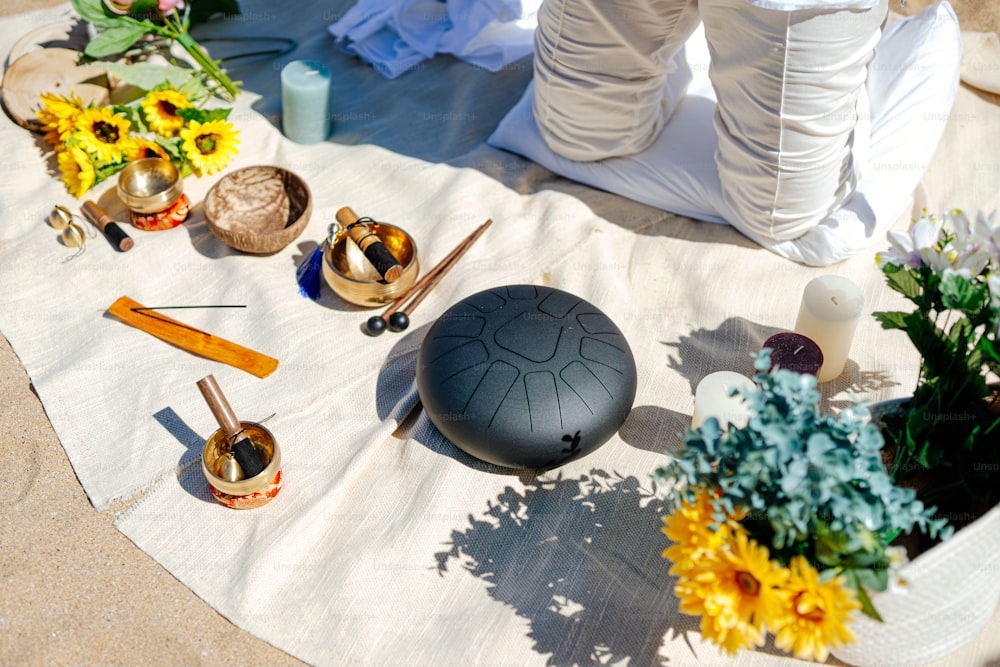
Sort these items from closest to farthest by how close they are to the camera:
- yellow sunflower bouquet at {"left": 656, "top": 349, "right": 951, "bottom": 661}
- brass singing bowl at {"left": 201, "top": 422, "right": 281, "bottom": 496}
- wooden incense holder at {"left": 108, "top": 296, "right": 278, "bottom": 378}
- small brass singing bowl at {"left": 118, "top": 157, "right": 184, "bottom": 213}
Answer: yellow sunflower bouquet at {"left": 656, "top": 349, "right": 951, "bottom": 661} < brass singing bowl at {"left": 201, "top": 422, "right": 281, "bottom": 496} < wooden incense holder at {"left": 108, "top": 296, "right": 278, "bottom": 378} < small brass singing bowl at {"left": 118, "top": 157, "right": 184, "bottom": 213}

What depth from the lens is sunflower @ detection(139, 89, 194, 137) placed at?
1.59m

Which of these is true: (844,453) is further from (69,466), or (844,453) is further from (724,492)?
(69,466)

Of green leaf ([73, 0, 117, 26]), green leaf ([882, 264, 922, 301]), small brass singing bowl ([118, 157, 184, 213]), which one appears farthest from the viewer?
green leaf ([73, 0, 117, 26])

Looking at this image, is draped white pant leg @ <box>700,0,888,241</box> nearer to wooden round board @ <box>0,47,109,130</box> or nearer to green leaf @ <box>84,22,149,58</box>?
green leaf @ <box>84,22,149,58</box>

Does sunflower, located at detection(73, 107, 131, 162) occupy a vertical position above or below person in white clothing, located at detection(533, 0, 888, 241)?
below

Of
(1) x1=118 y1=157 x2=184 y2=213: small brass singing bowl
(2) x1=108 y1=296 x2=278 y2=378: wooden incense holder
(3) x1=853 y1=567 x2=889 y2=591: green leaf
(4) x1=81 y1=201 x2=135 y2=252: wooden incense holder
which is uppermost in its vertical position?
(3) x1=853 y1=567 x2=889 y2=591: green leaf

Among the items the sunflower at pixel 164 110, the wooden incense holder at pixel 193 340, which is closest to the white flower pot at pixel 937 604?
the wooden incense holder at pixel 193 340

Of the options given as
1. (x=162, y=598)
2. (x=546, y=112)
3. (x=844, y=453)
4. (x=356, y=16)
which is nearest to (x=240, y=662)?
(x=162, y=598)

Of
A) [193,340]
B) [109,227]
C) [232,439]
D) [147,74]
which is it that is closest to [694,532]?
[232,439]

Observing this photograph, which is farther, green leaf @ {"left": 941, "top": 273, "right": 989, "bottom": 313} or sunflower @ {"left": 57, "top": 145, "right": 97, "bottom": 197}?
sunflower @ {"left": 57, "top": 145, "right": 97, "bottom": 197}

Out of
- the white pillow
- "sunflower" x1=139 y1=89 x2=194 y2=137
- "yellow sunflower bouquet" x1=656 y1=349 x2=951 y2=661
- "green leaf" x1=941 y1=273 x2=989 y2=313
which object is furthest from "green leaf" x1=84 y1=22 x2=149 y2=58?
"green leaf" x1=941 y1=273 x2=989 y2=313

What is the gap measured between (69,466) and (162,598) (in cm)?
27

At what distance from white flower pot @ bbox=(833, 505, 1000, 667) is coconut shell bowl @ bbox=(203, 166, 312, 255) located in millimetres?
1054

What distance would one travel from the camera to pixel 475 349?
122cm
